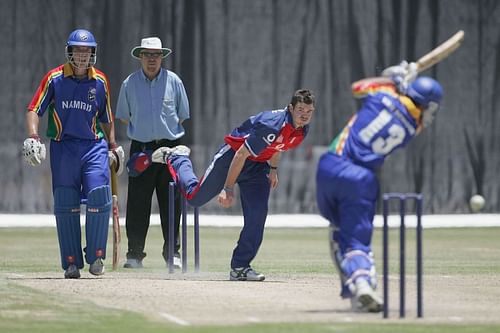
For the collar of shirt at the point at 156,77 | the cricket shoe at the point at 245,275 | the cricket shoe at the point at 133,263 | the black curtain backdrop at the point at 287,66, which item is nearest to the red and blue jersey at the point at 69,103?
the cricket shoe at the point at 245,275

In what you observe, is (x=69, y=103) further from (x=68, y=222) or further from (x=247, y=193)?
(x=247, y=193)

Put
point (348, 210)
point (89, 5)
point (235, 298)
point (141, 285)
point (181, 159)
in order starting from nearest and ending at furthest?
1. point (348, 210)
2. point (235, 298)
3. point (141, 285)
4. point (181, 159)
5. point (89, 5)

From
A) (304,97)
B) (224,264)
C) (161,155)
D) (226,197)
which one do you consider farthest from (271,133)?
(224,264)

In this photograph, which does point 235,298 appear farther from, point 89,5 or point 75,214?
point 89,5

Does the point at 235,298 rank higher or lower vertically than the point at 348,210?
lower

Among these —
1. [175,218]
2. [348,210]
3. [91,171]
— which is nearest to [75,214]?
[91,171]

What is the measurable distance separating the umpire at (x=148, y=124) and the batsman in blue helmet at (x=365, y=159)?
3818mm

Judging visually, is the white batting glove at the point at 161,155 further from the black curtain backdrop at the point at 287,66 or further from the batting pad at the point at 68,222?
the black curtain backdrop at the point at 287,66

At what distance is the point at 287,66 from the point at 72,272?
9420 mm

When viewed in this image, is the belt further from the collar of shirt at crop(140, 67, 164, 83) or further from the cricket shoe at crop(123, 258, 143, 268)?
the cricket shoe at crop(123, 258, 143, 268)

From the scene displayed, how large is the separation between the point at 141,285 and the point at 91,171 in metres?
1.14

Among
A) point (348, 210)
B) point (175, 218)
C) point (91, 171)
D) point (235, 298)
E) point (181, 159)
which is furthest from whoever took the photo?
point (175, 218)

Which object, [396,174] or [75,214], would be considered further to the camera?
[396,174]

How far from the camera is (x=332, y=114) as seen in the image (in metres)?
18.9
